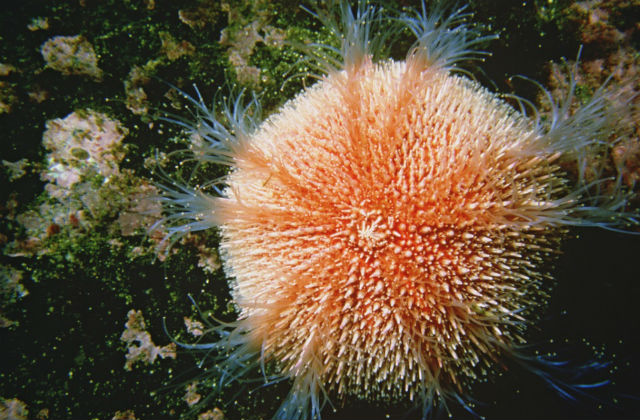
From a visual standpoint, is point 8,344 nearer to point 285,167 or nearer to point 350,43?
point 285,167

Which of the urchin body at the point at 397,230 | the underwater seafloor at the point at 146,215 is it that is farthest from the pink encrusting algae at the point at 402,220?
the underwater seafloor at the point at 146,215

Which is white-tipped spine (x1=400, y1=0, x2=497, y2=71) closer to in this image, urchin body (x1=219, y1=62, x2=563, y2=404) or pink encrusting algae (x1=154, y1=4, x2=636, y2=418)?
pink encrusting algae (x1=154, y1=4, x2=636, y2=418)

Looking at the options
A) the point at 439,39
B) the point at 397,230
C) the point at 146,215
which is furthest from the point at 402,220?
the point at 146,215

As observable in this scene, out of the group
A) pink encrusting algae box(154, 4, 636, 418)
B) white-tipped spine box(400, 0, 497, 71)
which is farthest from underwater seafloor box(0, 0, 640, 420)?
pink encrusting algae box(154, 4, 636, 418)

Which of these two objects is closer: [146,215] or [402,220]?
[402,220]

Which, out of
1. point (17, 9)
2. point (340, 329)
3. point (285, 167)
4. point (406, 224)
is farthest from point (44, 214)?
point (406, 224)

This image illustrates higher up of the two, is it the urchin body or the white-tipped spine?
the white-tipped spine

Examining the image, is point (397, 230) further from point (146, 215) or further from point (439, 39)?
point (146, 215)
